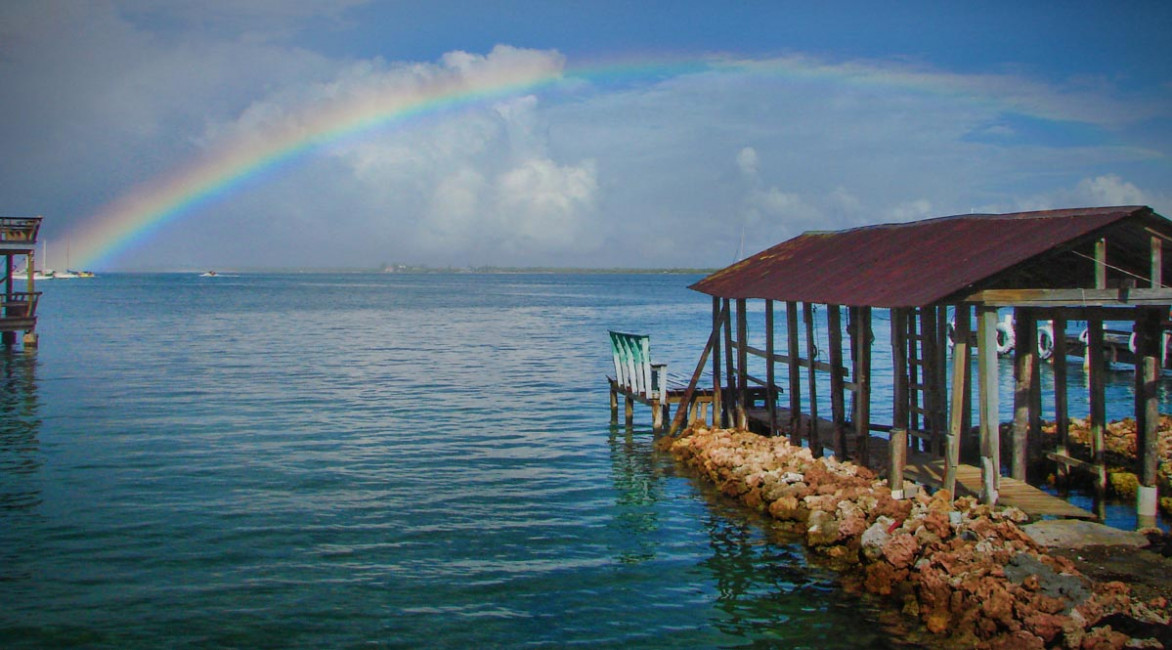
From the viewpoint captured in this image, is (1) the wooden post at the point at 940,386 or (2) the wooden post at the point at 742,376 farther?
(2) the wooden post at the point at 742,376

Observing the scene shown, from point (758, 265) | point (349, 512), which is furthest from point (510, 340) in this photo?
point (349, 512)

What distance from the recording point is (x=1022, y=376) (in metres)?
17.4

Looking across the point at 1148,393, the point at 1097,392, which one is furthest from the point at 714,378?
the point at 1148,393

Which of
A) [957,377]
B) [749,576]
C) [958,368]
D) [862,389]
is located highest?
[958,368]

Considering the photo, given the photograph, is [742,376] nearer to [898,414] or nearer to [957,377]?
[898,414]

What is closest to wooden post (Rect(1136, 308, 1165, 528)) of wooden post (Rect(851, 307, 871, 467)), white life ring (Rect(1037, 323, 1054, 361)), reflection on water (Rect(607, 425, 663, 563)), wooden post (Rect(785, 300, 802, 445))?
wooden post (Rect(851, 307, 871, 467))

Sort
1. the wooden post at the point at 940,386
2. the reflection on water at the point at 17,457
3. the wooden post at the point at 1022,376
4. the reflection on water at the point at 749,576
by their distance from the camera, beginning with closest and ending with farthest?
the reflection on water at the point at 749,576 < the reflection on water at the point at 17,457 < the wooden post at the point at 1022,376 < the wooden post at the point at 940,386

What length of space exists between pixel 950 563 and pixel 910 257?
20.7 feet

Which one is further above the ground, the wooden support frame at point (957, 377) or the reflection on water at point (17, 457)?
the wooden support frame at point (957, 377)

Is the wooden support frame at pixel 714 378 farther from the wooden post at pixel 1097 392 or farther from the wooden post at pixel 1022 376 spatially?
the wooden post at pixel 1097 392

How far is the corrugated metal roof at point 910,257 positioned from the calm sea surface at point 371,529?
4220 mm

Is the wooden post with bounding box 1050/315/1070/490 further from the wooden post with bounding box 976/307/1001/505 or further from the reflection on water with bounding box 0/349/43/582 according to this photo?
the reflection on water with bounding box 0/349/43/582

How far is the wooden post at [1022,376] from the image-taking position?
16.4 m

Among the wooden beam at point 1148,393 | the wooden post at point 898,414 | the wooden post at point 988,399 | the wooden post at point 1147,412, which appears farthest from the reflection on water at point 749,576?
the wooden beam at point 1148,393
